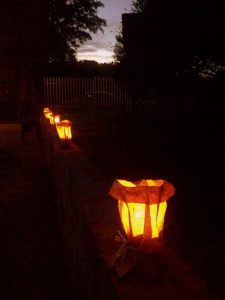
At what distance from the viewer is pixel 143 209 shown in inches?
94.3

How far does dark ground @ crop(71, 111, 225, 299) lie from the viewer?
3996mm

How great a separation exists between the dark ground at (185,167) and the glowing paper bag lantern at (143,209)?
0.23m

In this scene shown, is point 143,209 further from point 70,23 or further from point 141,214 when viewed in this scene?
point 70,23

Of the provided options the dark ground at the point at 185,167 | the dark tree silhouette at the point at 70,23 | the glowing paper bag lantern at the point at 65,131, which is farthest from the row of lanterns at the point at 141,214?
the dark tree silhouette at the point at 70,23

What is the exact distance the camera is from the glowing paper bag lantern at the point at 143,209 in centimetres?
235

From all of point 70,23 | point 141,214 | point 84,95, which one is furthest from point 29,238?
point 70,23

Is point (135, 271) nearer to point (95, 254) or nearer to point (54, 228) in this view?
point (95, 254)

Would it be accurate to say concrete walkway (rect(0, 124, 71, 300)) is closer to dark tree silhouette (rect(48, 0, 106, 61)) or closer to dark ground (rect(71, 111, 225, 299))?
dark ground (rect(71, 111, 225, 299))

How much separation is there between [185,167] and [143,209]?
5270 millimetres

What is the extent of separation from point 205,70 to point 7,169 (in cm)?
595

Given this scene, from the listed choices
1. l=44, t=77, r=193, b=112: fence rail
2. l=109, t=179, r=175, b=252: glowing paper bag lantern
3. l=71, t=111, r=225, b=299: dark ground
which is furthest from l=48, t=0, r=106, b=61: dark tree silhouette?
l=109, t=179, r=175, b=252: glowing paper bag lantern

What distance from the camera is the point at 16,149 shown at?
1198cm

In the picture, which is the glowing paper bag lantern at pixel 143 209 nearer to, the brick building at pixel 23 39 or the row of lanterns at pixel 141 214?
the row of lanterns at pixel 141 214

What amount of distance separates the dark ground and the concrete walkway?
112 centimetres
